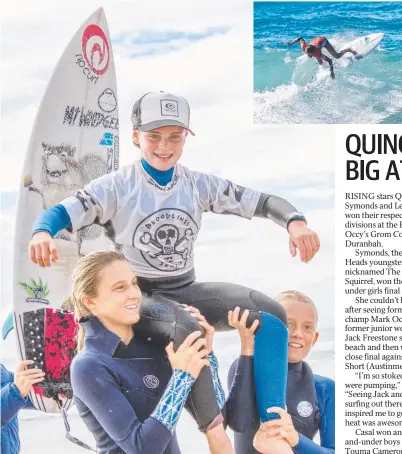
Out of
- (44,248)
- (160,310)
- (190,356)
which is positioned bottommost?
(190,356)

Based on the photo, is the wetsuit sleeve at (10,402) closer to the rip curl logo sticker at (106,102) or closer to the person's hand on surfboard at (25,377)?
the person's hand on surfboard at (25,377)

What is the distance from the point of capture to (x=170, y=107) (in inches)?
86.5

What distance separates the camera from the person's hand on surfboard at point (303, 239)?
2205mm

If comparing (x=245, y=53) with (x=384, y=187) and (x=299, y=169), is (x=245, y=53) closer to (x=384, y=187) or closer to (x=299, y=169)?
(x=299, y=169)

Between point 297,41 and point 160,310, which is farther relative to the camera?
point 297,41

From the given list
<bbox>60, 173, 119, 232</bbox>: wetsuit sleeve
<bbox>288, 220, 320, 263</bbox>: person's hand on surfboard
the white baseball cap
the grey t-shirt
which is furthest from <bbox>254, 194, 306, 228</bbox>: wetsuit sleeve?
<bbox>60, 173, 119, 232</bbox>: wetsuit sleeve

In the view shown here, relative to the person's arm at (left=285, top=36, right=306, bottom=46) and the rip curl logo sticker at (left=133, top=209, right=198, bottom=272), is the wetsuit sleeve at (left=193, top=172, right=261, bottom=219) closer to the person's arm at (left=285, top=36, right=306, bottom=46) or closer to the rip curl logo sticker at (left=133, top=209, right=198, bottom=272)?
the rip curl logo sticker at (left=133, top=209, right=198, bottom=272)

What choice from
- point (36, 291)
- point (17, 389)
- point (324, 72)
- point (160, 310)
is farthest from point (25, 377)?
point (324, 72)

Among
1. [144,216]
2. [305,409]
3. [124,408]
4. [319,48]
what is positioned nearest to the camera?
[124,408]

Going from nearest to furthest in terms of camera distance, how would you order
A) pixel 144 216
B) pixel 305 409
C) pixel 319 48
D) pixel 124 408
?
pixel 124 408 < pixel 144 216 < pixel 305 409 < pixel 319 48

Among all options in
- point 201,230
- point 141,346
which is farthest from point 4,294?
point 201,230

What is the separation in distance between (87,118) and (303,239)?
2.38 ft

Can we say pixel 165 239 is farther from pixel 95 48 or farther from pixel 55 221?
pixel 95 48

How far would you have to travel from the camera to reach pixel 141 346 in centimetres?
213
